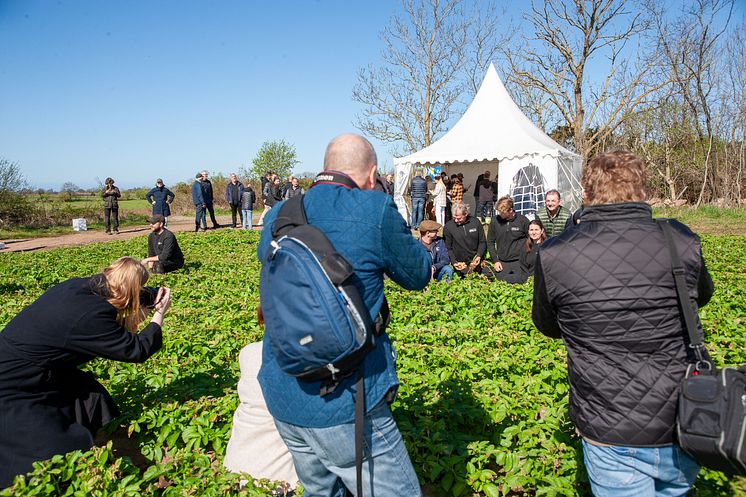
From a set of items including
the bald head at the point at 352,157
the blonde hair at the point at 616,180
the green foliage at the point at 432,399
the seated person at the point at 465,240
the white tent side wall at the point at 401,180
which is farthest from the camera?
the white tent side wall at the point at 401,180

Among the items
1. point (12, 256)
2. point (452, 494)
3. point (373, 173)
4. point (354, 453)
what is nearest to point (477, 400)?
point (452, 494)

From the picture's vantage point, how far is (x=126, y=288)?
3303 millimetres

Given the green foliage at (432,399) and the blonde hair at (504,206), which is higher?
the blonde hair at (504,206)

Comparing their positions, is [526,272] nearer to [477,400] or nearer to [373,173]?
[477,400]

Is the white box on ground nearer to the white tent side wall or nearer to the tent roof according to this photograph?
the white tent side wall

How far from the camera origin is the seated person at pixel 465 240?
927 centimetres

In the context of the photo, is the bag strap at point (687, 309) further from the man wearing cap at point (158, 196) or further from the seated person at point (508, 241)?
the man wearing cap at point (158, 196)

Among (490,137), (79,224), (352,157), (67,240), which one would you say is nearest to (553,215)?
(352,157)

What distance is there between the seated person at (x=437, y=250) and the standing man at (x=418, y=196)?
7.72 metres

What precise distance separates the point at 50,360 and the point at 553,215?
304 inches

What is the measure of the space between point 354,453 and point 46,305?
85.1 inches

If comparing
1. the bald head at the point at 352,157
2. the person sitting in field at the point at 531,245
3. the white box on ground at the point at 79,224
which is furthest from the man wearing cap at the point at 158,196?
the bald head at the point at 352,157

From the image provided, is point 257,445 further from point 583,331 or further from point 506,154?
point 506,154

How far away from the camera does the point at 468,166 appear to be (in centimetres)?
2509
